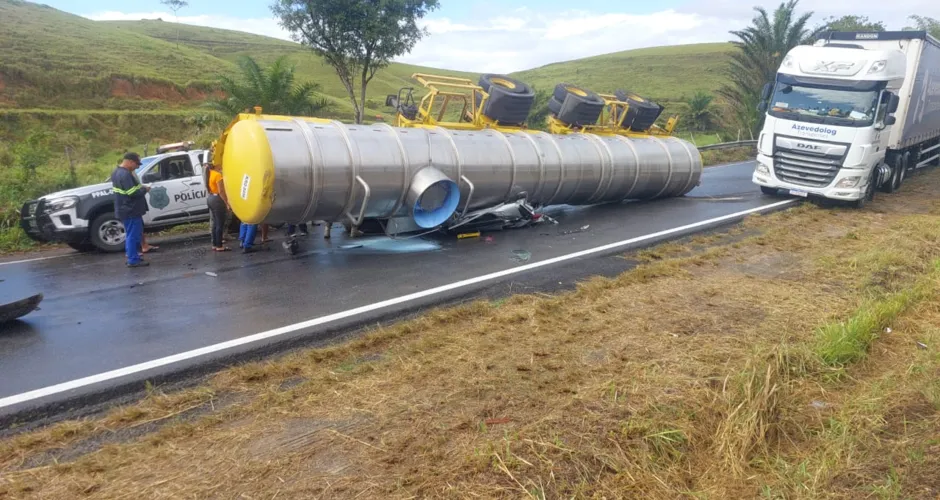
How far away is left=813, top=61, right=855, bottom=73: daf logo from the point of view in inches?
511

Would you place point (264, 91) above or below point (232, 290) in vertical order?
above

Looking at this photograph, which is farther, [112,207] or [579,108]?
[579,108]

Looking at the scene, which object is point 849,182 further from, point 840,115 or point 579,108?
point 579,108

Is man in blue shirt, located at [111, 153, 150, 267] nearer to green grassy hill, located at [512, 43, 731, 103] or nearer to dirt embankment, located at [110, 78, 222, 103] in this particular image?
dirt embankment, located at [110, 78, 222, 103]

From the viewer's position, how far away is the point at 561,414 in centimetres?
400

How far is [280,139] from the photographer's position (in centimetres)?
852

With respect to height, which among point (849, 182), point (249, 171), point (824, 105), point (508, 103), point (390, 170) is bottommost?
point (849, 182)

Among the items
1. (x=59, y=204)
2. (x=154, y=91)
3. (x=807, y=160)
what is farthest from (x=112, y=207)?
(x=154, y=91)

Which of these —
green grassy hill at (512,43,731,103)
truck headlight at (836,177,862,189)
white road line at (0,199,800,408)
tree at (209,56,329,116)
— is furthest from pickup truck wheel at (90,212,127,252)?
green grassy hill at (512,43,731,103)

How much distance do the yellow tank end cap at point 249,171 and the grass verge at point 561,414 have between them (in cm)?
344

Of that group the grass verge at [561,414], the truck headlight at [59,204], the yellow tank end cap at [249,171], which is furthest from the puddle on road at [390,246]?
the truck headlight at [59,204]

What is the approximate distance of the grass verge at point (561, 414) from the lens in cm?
340

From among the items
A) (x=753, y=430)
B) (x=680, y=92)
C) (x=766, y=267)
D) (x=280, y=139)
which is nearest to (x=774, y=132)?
(x=766, y=267)

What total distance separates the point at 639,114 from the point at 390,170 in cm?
818
